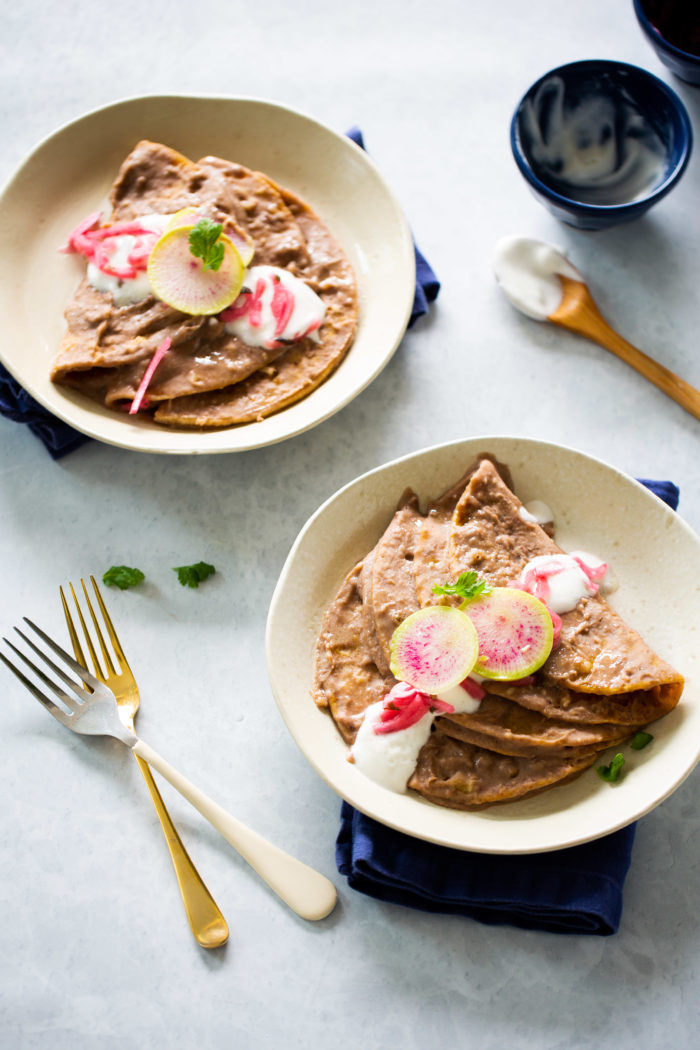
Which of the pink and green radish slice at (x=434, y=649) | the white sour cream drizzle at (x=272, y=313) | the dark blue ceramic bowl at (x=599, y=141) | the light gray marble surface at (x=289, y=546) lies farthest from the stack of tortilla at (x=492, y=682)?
the dark blue ceramic bowl at (x=599, y=141)

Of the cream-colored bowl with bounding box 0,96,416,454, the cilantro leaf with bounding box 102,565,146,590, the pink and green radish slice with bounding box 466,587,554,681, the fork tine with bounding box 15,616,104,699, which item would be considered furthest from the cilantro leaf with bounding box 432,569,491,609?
the fork tine with bounding box 15,616,104,699

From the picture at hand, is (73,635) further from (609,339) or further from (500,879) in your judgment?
(609,339)

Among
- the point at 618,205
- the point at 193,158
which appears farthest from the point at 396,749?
the point at 193,158

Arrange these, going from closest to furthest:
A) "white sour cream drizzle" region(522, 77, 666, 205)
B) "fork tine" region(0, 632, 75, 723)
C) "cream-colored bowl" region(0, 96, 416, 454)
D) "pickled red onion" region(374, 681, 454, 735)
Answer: "pickled red onion" region(374, 681, 454, 735) < "fork tine" region(0, 632, 75, 723) < "cream-colored bowl" region(0, 96, 416, 454) < "white sour cream drizzle" region(522, 77, 666, 205)

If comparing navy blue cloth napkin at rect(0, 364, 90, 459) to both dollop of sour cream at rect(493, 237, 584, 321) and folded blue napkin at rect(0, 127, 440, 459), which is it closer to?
folded blue napkin at rect(0, 127, 440, 459)

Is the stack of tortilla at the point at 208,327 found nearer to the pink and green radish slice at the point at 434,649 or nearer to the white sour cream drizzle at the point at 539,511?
the white sour cream drizzle at the point at 539,511

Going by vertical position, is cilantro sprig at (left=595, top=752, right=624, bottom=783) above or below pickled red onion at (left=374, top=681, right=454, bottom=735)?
below
